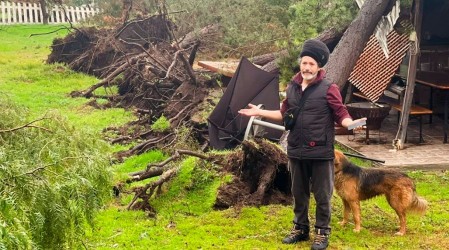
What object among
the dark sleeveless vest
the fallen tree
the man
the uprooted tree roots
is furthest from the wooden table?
the dark sleeveless vest

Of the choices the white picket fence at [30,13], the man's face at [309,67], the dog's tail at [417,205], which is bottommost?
the dog's tail at [417,205]

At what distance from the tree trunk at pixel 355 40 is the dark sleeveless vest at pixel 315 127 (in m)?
5.31

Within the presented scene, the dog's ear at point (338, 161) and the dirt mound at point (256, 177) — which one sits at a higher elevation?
the dog's ear at point (338, 161)

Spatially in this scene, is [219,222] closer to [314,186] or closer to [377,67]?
[314,186]

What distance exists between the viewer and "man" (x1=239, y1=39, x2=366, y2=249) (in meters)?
5.50

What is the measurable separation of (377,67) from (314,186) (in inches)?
282

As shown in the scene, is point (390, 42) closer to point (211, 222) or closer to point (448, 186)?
point (448, 186)

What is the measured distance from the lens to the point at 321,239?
5.72 meters

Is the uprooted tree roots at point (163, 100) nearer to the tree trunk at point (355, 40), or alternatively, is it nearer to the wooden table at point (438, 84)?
the tree trunk at point (355, 40)

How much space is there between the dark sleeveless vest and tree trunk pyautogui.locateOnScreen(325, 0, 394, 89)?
5.31 m

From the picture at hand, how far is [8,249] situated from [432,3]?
12457 millimetres

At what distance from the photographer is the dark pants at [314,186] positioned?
5.62m

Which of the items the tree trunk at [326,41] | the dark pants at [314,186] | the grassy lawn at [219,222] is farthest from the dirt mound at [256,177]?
the tree trunk at [326,41]

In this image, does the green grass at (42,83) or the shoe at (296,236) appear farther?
the green grass at (42,83)
